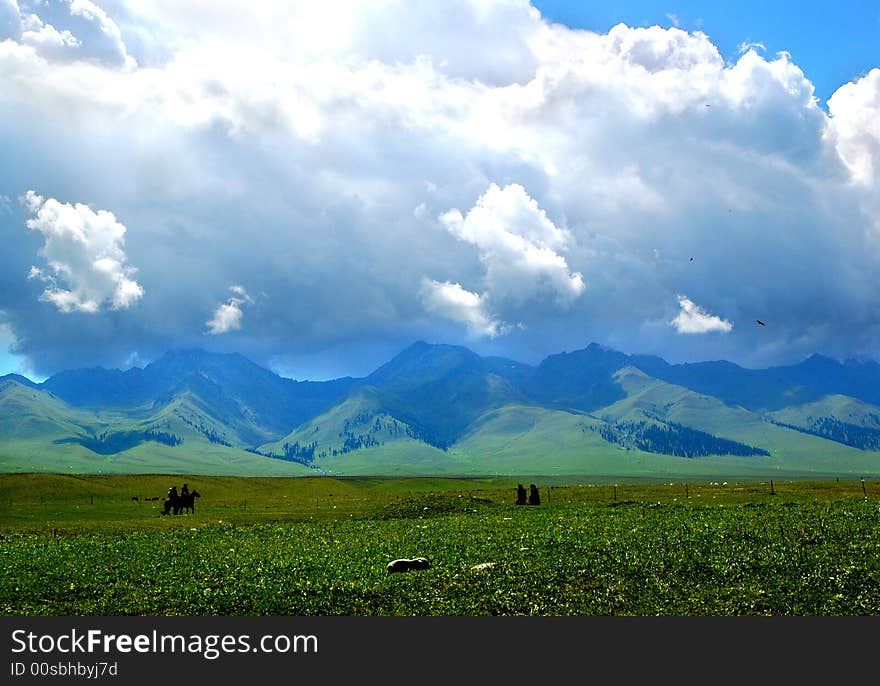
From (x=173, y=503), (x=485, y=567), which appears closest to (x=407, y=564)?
(x=485, y=567)

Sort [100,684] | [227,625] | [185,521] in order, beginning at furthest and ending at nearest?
[185,521]
[227,625]
[100,684]

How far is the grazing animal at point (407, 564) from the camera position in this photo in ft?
119

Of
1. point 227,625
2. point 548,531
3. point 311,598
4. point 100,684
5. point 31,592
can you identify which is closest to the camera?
point 100,684

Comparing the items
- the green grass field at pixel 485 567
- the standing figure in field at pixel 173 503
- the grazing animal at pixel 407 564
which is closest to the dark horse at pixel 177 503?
the standing figure in field at pixel 173 503

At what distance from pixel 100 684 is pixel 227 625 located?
486 cm

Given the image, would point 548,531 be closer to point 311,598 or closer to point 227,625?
point 311,598

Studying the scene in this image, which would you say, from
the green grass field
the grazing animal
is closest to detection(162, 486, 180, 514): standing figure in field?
the green grass field

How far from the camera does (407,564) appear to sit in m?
36.8

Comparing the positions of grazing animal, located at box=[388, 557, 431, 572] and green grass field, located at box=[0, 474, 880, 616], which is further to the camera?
grazing animal, located at box=[388, 557, 431, 572]

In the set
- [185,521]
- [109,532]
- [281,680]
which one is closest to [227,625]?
[281,680]

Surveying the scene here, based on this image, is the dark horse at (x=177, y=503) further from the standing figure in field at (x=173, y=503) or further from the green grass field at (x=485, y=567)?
the green grass field at (x=485, y=567)

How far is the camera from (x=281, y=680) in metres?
23.2

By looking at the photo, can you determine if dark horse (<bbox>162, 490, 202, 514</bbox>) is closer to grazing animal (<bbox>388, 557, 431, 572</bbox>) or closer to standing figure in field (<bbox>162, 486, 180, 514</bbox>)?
standing figure in field (<bbox>162, 486, 180, 514</bbox>)

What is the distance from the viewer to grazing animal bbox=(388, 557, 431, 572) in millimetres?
36406
